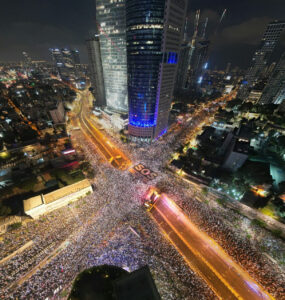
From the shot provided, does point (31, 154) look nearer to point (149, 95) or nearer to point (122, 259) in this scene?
point (122, 259)

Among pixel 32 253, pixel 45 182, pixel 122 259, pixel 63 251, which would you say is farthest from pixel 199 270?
pixel 45 182

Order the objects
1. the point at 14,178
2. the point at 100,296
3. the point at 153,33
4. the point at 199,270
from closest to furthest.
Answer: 1. the point at 100,296
2. the point at 199,270
3. the point at 14,178
4. the point at 153,33

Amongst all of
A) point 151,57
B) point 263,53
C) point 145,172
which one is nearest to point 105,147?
point 145,172

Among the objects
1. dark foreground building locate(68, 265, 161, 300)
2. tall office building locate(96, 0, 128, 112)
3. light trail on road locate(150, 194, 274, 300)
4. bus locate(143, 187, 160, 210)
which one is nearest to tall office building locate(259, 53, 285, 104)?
tall office building locate(96, 0, 128, 112)

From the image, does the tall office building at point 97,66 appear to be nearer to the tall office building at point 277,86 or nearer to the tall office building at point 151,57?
the tall office building at point 151,57

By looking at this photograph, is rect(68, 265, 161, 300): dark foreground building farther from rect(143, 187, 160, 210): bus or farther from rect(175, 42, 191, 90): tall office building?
rect(175, 42, 191, 90): tall office building

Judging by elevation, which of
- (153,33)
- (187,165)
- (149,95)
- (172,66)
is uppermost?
(153,33)
